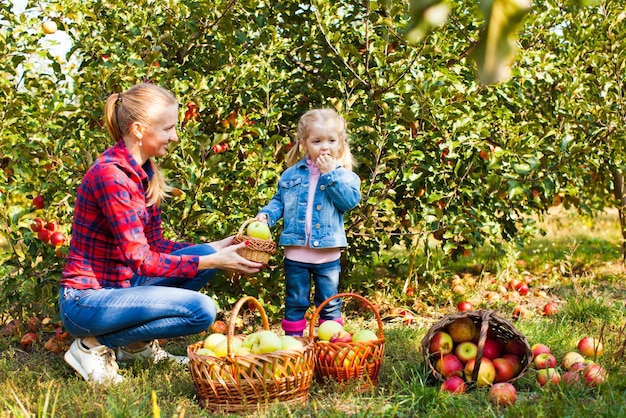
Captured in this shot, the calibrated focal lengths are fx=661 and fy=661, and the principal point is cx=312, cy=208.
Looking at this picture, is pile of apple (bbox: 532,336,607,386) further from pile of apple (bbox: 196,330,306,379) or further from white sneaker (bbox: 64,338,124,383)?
white sneaker (bbox: 64,338,124,383)

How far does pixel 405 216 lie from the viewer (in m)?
3.82

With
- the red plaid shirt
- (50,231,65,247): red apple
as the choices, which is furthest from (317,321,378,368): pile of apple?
(50,231,65,247): red apple

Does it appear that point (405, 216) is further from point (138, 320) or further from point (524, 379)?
point (138, 320)

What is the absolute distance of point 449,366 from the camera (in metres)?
2.45

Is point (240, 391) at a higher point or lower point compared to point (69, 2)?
lower

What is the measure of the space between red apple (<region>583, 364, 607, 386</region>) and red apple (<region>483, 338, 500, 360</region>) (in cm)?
33

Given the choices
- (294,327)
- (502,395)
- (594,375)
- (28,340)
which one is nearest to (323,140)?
(294,327)

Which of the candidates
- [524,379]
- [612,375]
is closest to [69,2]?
[524,379]

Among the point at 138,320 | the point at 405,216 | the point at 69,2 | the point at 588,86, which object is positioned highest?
the point at 69,2

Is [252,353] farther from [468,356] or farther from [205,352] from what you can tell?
[468,356]

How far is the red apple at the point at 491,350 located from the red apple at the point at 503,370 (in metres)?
0.08

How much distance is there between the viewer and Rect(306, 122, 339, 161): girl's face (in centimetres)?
302

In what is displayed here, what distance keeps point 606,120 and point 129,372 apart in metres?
3.04

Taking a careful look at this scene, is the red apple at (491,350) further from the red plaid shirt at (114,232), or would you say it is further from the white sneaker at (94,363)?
the white sneaker at (94,363)
